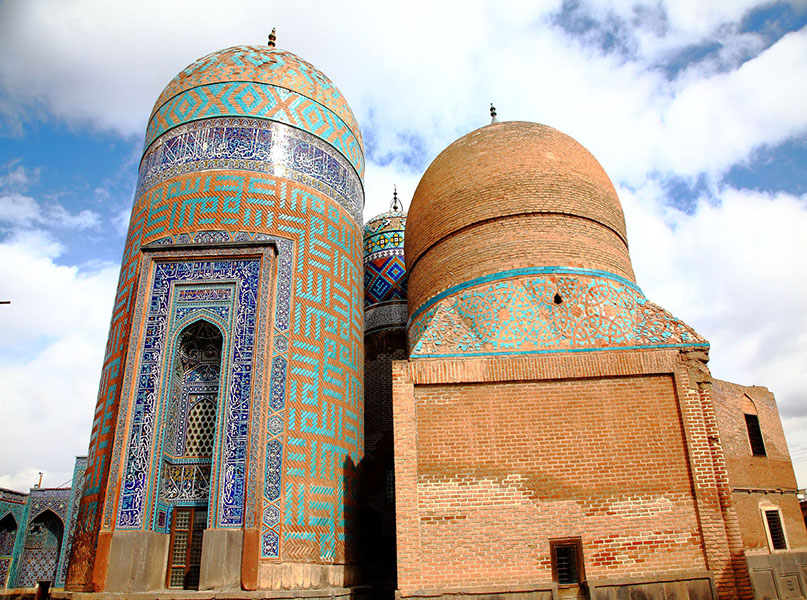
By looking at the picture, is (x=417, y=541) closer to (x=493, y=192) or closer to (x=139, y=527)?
(x=139, y=527)

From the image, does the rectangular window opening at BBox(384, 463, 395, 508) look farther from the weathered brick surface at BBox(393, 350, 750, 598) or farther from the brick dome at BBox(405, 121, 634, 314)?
the weathered brick surface at BBox(393, 350, 750, 598)

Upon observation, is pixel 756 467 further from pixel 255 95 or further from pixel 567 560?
pixel 255 95

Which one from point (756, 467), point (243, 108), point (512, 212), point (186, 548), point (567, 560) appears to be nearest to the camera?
point (567, 560)

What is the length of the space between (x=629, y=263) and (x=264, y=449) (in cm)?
550

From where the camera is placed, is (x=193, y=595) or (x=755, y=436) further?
(x=755, y=436)

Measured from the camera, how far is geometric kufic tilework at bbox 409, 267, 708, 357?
264 inches

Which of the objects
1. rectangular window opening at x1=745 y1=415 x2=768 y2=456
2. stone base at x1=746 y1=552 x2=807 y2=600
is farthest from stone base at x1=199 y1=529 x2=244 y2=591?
rectangular window opening at x1=745 y1=415 x2=768 y2=456

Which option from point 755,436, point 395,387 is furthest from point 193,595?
point 755,436

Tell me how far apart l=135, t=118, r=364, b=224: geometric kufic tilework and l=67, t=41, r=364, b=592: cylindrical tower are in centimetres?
2

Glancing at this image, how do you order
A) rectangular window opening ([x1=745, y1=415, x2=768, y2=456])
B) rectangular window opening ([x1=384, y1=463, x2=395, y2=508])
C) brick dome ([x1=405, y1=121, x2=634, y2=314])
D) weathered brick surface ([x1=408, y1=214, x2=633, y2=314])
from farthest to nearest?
rectangular window opening ([x1=384, y1=463, x2=395, y2=508])
rectangular window opening ([x1=745, y1=415, x2=768, y2=456])
brick dome ([x1=405, y1=121, x2=634, y2=314])
weathered brick surface ([x1=408, y1=214, x2=633, y2=314])

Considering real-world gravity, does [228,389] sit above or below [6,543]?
above

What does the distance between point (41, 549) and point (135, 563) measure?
12141mm

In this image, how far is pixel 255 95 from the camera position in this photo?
889 cm

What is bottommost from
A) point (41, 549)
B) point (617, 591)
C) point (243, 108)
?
point (617, 591)
